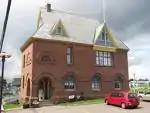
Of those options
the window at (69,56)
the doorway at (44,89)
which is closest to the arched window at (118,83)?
the window at (69,56)

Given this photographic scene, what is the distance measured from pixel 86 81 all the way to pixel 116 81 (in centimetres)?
613

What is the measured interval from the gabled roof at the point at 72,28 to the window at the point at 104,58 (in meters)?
2.07

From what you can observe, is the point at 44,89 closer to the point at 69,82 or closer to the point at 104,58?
the point at 69,82

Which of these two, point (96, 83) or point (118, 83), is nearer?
point (96, 83)

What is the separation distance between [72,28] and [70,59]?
5779 millimetres

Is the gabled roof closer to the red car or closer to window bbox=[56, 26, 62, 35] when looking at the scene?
window bbox=[56, 26, 62, 35]

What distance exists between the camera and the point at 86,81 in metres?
39.1

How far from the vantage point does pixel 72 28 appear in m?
41.8

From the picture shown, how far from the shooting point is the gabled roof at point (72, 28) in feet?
125

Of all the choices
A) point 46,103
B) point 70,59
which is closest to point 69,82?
point 70,59

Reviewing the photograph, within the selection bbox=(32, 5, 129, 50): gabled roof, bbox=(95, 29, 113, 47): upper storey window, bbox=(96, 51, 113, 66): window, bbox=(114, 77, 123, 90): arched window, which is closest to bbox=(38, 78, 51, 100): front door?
bbox=(32, 5, 129, 50): gabled roof

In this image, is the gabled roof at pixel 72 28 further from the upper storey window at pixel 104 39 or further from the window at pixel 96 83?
the window at pixel 96 83

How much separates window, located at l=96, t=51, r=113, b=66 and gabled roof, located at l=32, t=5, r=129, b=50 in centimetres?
207

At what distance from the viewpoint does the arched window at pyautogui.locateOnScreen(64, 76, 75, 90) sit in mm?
37447
